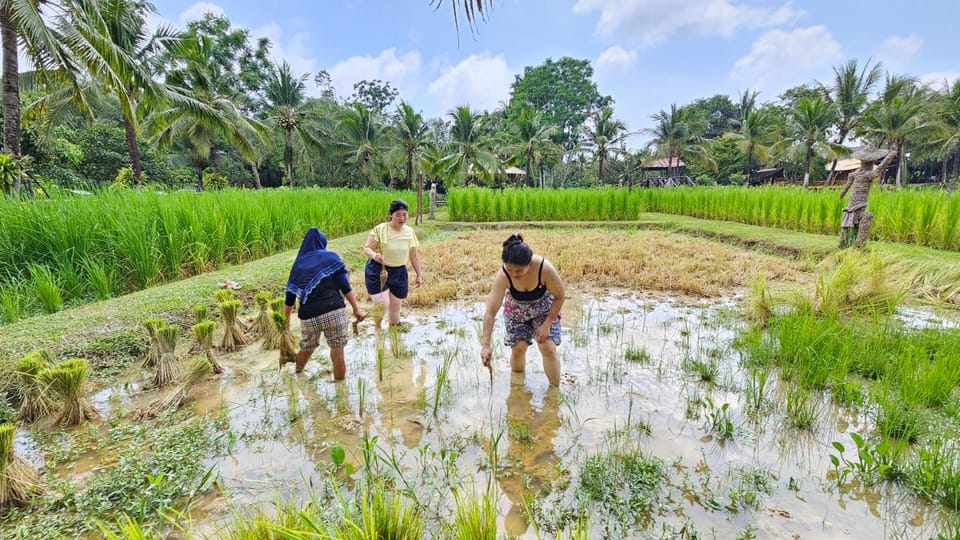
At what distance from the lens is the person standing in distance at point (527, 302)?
2.52m

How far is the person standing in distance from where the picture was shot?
8.27 feet

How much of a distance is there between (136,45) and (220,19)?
13.1 m

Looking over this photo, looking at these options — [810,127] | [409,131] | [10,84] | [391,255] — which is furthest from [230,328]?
[810,127]

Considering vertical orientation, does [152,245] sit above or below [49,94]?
below

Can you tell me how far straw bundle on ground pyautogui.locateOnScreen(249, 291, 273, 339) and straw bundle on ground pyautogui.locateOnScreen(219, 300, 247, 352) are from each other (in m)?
0.19

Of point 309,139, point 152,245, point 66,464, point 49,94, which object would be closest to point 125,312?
point 152,245

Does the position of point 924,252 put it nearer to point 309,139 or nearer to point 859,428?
point 859,428

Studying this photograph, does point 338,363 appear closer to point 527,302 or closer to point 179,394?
point 179,394

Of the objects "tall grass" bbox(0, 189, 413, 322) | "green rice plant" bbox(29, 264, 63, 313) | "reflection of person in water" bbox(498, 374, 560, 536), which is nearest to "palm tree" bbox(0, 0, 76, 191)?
"tall grass" bbox(0, 189, 413, 322)

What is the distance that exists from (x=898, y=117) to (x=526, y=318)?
1149 inches

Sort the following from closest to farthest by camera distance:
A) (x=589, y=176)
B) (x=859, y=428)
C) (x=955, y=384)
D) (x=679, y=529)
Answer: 1. (x=679, y=529)
2. (x=859, y=428)
3. (x=955, y=384)
4. (x=589, y=176)

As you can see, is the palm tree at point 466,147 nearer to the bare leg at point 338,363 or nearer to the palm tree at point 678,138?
the palm tree at point 678,138

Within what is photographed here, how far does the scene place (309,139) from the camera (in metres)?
23.6

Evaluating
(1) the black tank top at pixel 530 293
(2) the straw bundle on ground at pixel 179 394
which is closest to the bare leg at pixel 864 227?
(1) the black tank top at pixel 530 293
